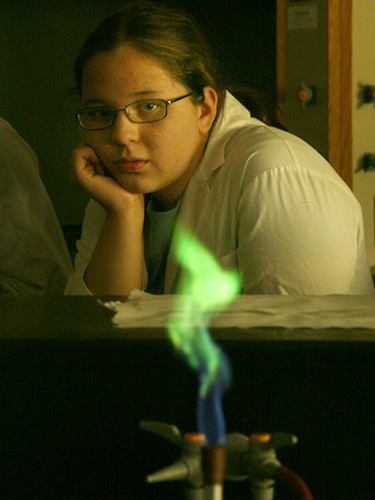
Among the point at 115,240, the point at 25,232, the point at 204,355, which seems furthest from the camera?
the point at 25,232

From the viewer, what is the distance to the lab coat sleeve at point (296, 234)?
4.04 feet

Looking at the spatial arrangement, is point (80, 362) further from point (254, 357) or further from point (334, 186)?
point (334, 186)

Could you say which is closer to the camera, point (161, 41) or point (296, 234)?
point (296, 234)

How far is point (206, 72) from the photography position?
1.58 m

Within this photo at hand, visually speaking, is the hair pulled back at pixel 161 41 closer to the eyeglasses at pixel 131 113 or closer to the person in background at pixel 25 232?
the eyeglasses at pixel 131 113

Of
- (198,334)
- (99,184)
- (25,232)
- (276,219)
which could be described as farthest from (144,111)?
(198,334)

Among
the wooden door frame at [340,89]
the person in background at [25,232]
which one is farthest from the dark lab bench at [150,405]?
the wooden door frame at [340,89]

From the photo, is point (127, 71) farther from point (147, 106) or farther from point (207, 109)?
point (207, 109)

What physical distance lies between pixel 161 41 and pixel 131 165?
27 cm

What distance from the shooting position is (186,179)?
159cm

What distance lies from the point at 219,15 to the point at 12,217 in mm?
1712

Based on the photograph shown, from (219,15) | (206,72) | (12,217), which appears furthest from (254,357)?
(219,15)

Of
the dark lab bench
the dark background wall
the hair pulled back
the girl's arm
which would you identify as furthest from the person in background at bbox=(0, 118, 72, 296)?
the dark background wall

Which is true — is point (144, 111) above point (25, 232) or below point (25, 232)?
above
